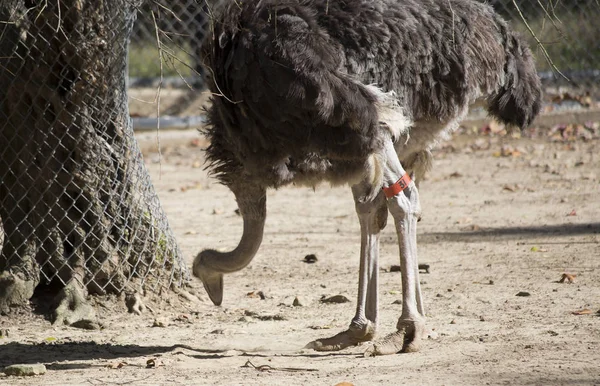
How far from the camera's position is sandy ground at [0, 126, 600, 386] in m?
Answer: 4.27

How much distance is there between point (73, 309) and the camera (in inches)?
211

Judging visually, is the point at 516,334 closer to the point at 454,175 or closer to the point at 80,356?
the point at 80,356

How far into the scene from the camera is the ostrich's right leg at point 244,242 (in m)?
4.94

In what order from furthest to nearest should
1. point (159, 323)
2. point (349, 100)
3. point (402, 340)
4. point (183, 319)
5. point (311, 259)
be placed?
1. point (311, 259)
2. point (183, 319)
3. point (159, 323)
4. point (402, 340)
5. point (349, 100)

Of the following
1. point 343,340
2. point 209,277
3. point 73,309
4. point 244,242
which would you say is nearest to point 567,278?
point 343,340

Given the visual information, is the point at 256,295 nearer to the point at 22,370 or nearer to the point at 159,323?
the point at 159,323

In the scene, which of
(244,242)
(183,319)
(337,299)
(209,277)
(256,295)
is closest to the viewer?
(244,242)

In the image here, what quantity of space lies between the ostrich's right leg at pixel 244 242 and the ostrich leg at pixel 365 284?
52 cm

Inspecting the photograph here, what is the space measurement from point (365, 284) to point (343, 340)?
0.98 feet

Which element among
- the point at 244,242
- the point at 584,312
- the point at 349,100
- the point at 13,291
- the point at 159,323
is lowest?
the point at 159,323

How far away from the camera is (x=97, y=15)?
527cm

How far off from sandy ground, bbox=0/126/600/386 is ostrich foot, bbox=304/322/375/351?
0.05 metres

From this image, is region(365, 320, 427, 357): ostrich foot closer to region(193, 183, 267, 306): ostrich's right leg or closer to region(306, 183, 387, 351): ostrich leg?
region(306, 183, 387, 351): ostrich leg

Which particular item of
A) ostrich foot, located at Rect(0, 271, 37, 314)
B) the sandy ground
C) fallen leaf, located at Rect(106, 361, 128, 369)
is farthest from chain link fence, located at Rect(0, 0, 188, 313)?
fallen leaf, located at Rect(106, 361, 128, 369)
